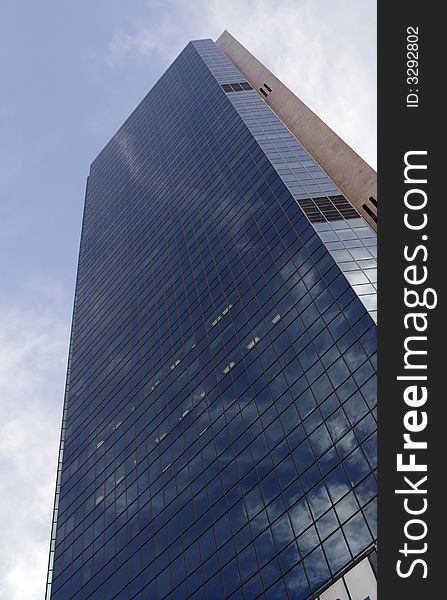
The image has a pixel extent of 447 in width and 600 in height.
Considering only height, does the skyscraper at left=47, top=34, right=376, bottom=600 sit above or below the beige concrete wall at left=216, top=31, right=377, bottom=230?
below

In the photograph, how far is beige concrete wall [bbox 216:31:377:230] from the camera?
267 feet

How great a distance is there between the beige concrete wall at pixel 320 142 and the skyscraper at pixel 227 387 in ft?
3.26

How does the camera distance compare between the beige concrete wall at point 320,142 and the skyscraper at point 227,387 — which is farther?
the beige concrete wall at point 320,142

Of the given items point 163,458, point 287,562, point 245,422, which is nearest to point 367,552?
point 287,562

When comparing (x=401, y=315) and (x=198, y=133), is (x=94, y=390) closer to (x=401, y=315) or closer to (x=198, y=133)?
(x=198, y=133)

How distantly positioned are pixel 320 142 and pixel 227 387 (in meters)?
46.3

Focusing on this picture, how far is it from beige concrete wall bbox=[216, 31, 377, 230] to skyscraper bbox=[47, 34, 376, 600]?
993 millimetres

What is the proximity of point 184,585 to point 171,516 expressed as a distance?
840cm

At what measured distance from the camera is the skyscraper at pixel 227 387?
160ft

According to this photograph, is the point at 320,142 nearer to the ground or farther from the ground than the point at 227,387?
farther from the ground

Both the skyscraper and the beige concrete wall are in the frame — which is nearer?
the skyscraper

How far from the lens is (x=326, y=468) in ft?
160

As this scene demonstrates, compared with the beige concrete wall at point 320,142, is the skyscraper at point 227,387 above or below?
below

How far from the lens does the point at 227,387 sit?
6644 cm
